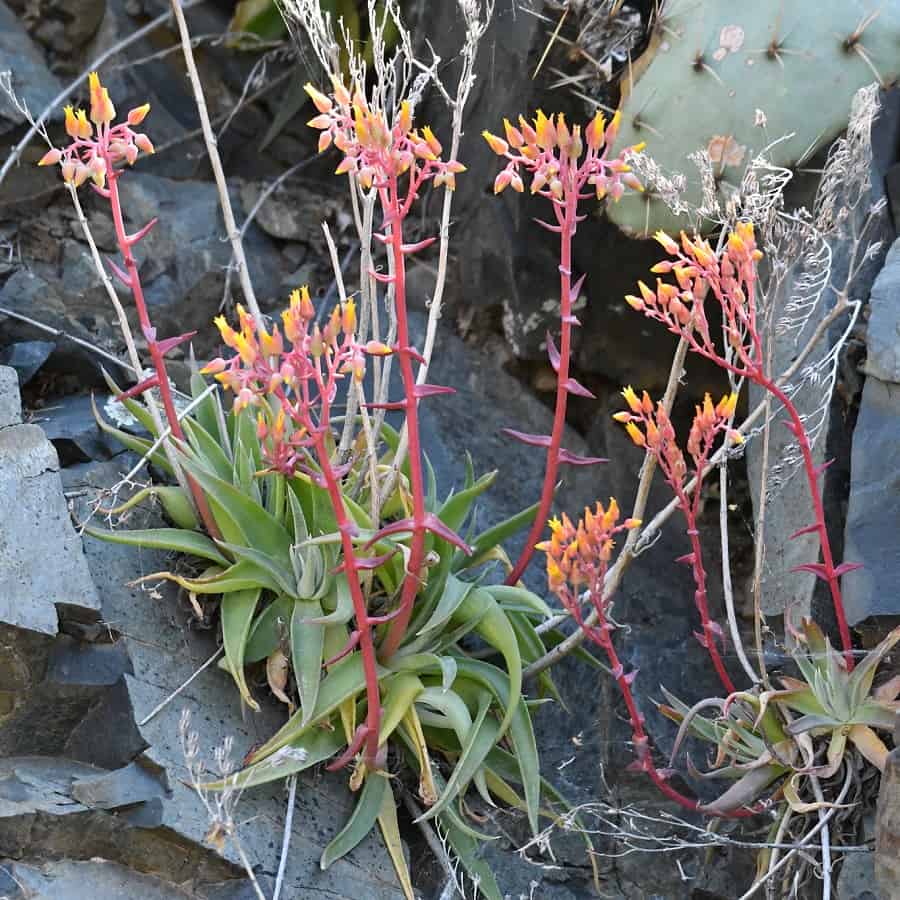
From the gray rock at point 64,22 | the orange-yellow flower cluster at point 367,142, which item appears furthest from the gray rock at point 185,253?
the orange-yellow flower cluster at point 367,142

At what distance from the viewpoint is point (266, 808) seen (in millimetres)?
2418

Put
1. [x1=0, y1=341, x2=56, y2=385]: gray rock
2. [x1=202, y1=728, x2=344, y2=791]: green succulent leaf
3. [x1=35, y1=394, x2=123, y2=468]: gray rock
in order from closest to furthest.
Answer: [x1=202, y1=728, x2=344, y2=791]: green succulent leaf < [x1=35, y1=394, x2=123, y2=468]: gray rock < [x1=0, y1=341, x2=56, y2=385]: gray rock

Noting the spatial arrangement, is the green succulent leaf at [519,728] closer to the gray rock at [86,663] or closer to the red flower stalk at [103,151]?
the gray rock at [86,663]

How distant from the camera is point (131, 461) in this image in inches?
113

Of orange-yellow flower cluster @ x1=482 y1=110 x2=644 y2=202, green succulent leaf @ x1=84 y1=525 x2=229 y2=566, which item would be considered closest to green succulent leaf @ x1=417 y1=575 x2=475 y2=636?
green succulent leaf @ x1=84 y1=525 x2=229 y2=566

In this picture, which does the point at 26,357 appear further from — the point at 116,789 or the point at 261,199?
the point at 116,789

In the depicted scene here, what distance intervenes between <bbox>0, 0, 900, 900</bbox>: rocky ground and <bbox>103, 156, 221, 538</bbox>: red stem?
194 mm

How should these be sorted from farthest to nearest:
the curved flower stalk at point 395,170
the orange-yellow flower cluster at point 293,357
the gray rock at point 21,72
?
the gray rock at point 21,72 < the curved flower stalk at point 395,170 < the orange-yellow flower cluster at point 293,357

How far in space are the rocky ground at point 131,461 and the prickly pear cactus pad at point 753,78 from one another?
0.41m

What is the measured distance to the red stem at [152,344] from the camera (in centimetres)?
224

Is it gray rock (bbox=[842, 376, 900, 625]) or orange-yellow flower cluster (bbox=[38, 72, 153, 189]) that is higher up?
orange-yellow flower cluster (bbox=[38, 72, 153, 189])

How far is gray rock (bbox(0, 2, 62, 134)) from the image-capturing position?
12.4 feet

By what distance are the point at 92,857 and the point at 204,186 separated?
2.45 metres

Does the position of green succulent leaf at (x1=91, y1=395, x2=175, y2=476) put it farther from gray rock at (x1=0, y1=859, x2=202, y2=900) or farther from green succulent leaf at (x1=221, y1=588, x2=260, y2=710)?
gray rock at (x1=0, y1=859, x2=202, y2=900)
